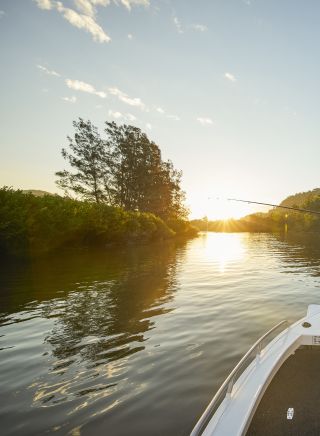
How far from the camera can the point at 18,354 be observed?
10016 millimetres

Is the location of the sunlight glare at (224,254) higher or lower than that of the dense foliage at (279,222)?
lower

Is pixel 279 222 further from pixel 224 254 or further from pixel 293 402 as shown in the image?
pixel 293 402

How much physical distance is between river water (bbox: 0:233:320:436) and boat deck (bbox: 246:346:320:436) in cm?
133

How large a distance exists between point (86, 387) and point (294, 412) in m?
4.54

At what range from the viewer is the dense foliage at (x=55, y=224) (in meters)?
34.7

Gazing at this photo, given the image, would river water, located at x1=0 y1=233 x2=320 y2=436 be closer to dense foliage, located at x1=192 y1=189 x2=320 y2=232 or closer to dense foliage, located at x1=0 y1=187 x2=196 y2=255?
dense foliage, located at x1=0 y1=187 x2=196 y2=255

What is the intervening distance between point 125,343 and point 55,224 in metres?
32.7

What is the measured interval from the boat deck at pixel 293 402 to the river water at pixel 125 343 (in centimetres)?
133

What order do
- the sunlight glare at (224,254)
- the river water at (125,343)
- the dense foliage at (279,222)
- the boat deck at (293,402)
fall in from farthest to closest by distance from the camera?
the dense foliage at (279,222), the sunlight glare at (224,254), the river water at (125,343), the boat deck at (293,402)

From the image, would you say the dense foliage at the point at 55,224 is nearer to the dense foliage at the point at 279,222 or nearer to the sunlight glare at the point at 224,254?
the sunlight glare at the point at 224,254

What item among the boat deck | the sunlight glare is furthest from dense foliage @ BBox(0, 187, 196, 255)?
the boat deck

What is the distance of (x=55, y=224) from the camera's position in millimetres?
41125

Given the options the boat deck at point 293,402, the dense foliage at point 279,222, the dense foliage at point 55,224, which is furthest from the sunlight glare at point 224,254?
the dense foliage at point 279,222

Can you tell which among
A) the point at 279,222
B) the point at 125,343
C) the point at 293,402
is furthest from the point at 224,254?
the point at 279,222
